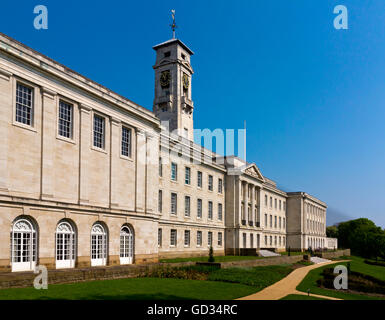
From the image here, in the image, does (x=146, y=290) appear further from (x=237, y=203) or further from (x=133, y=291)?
(x=237, y=203)

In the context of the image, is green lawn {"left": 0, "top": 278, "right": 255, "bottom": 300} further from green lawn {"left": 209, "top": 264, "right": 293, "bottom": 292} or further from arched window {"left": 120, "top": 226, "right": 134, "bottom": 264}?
arched window {"left": 120, "top": 226, "right": 134, "bottom": 264}

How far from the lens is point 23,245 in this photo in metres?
23.7

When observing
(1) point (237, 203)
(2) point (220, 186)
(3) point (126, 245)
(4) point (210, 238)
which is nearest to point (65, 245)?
(3) point (126, 245)

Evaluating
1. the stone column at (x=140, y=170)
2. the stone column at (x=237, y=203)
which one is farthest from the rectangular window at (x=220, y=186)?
the stone column at (x=140, y=170)

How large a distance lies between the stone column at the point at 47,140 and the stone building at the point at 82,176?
6 cm

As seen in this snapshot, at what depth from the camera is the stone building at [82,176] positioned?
23391 mm

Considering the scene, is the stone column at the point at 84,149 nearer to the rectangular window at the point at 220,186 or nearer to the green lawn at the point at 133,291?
the green lawn at the point at 133,291

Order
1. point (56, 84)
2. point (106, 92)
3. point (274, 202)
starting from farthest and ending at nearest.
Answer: point (274, 202) → point (106, 92) → point (56, 84)

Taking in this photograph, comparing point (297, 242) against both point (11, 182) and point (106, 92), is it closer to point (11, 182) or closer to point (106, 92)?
point (106, 92)

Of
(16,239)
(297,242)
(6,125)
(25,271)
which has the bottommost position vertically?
(297,242)

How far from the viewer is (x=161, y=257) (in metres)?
41.6

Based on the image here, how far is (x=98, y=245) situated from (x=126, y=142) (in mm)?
8959
